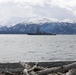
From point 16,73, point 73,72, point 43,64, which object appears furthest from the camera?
point 43,64

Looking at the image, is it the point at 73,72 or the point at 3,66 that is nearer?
the point at 73,72

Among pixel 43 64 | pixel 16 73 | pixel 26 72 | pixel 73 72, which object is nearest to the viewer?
pixel 73 72

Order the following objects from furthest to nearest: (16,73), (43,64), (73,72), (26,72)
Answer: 1. (43,64)
2. (16,73)
3. (26,72)
4. (73,72)

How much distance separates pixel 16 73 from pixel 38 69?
133cm

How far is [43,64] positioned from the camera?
872 inches

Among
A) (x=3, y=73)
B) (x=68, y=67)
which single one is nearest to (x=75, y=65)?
(x=68, y=67)

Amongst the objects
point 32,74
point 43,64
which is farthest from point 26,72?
point 43,64

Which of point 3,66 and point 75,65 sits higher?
point 75,65

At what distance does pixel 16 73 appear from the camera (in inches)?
682

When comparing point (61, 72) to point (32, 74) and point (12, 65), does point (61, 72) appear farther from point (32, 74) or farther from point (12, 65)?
point (12, 65)

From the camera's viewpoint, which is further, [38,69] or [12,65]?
[12,65]

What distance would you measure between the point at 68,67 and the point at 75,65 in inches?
16.4

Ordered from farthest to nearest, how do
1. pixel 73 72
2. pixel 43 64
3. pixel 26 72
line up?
pixel 43 64 < pixel 26 72 < pixel 73 72

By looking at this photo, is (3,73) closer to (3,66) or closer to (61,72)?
(61,72)
